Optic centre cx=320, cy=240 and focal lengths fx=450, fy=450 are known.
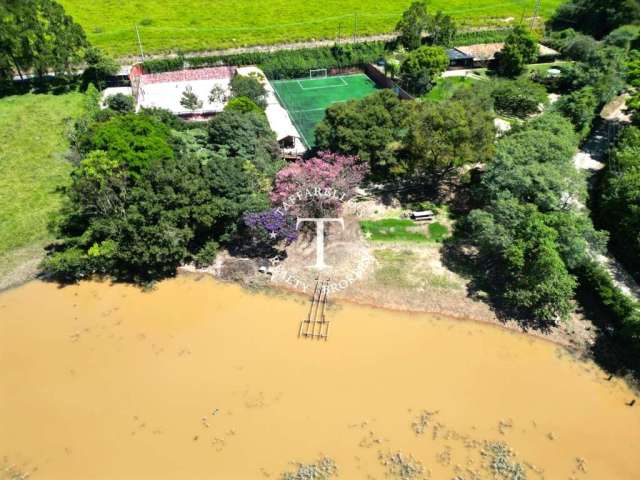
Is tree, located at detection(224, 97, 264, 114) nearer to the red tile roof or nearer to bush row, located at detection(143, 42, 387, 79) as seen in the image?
the red tile roof

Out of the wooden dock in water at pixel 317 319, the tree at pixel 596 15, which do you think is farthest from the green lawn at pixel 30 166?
the tree at pixel 596 15

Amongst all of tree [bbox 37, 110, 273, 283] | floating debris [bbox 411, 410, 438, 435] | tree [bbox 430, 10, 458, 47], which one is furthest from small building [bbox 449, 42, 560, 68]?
floating debris [bbox 411, 410, 438, 435]

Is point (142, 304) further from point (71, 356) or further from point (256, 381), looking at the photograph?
point (256, 381)

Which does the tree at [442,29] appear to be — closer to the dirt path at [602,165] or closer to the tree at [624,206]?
the dirt path at [602,165]

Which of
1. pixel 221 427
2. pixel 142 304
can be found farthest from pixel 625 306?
pixel 142 304

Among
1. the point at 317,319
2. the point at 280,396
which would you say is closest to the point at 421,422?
the point at 280,396
